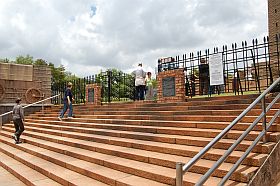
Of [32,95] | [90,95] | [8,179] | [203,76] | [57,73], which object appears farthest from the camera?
[57,73]

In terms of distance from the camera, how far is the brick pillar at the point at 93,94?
40.7 feet

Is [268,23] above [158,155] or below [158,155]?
above

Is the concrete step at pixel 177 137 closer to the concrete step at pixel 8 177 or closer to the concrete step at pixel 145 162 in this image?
the concrete step at pixel 145 162

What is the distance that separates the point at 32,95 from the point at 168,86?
34.9 feet

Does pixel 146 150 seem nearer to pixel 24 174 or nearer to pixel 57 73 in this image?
pixel 24 174

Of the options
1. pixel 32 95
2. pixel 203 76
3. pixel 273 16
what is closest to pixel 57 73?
pixel 32 95

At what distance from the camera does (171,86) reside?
8.85 metres

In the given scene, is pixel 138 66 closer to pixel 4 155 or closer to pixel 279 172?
pixel 4 155

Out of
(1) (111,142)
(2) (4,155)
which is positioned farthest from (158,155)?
(2) (4,155)

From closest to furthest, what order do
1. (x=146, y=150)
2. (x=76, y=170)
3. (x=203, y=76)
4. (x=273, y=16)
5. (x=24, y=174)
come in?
(x=76, y=170) < (x=146, y=150) < (x=24, y=174) < (x=203, y=76) < (x=273, y=16)

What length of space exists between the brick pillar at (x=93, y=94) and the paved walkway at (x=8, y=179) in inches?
254

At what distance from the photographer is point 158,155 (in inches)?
180

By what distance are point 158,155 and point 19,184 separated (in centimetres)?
286

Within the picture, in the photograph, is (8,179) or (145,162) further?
(8,179)
